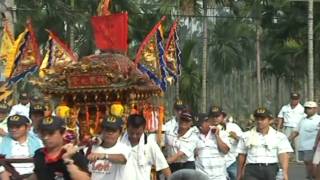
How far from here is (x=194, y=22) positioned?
36.3 meters

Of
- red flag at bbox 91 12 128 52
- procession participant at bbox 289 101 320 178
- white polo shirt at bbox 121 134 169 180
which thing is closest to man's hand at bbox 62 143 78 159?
white polo shirt at bbox 121 134 169 180

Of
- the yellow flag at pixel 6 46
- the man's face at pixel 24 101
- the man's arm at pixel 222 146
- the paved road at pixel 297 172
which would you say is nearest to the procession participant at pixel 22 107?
the man's face at pixel 24 101

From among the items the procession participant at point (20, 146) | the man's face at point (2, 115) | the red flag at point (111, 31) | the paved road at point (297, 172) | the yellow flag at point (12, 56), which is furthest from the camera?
the paved road at point (297, 172)

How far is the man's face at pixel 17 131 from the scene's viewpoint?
746 centimetres

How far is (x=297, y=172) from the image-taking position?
741 inches

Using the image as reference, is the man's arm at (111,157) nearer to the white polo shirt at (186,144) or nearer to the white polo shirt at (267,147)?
the white polo shirt at (267,147)

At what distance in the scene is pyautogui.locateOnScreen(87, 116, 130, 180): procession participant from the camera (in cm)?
699

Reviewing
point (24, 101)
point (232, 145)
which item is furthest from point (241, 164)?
point (24, 101)

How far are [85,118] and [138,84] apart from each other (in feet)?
3.06

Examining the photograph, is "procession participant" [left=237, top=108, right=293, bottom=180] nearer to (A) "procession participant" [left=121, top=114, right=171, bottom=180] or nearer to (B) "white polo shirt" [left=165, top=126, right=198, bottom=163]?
(B) "white polo shirt" [left=165, top=126, right=198, bottom=163]

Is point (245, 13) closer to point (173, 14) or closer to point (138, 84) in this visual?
point (173, 14)

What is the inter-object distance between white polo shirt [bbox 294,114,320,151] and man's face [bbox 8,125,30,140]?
8.39 metres

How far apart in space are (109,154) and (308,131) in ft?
29.1

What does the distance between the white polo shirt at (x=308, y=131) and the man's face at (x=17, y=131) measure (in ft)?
27.5
